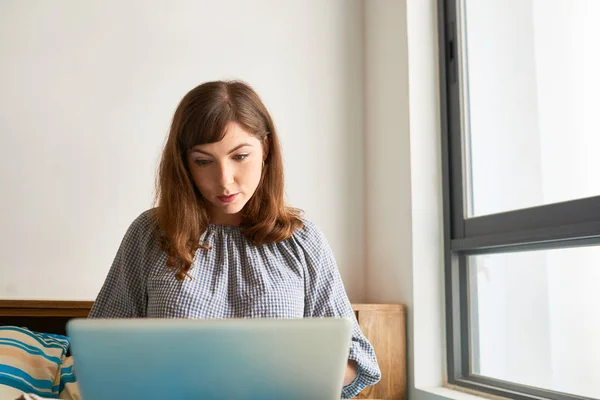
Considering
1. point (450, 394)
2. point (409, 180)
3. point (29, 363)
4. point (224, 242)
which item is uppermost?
point (409, 180)

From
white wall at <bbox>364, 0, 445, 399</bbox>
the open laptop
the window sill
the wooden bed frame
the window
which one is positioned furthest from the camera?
white wall at <bbox>364, 0, 445, 399</bbox>

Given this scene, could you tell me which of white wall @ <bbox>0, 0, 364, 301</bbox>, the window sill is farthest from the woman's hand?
white wall @ <bbox>0, 0, 364, 301</bbox>

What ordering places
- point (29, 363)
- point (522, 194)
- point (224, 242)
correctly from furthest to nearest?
1. point (522, 194)
2. point (29, 363)
3. point (224, 242)

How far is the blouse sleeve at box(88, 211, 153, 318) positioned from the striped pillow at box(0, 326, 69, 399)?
301 millimetres

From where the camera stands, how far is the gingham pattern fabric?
1.25 meters

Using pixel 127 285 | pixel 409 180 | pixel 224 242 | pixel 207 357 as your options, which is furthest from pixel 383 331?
pixel 207 357

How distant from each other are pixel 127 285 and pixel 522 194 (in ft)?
3.90

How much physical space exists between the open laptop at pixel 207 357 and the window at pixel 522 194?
1139 millimetres

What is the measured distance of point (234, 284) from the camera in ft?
4.26

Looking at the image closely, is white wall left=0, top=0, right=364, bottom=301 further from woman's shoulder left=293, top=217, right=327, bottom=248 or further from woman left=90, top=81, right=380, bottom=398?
woman's shoulder left=293, top=217, right=327, bottom=248

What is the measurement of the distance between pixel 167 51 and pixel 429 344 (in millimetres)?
1339

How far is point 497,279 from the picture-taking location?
2020 mm

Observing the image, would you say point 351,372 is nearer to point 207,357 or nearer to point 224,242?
point 224,242

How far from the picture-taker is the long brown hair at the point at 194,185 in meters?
1.27
